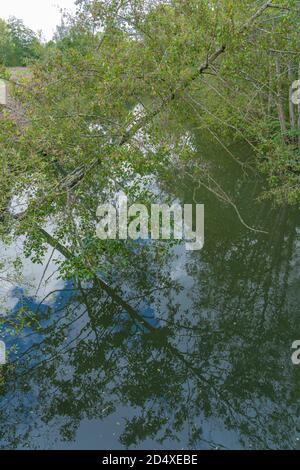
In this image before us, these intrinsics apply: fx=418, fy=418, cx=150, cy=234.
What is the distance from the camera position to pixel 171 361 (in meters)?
6.20

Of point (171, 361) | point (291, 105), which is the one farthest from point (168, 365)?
point (291, 105)

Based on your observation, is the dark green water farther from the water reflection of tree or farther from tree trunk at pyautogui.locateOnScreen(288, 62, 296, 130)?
tree trunk at pyautogui.locateOnScreen(288, 62, 296, 130)

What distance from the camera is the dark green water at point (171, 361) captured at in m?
5.04

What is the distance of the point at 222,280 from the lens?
7965 millimetres

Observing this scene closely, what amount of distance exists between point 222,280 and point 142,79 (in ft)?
12.8

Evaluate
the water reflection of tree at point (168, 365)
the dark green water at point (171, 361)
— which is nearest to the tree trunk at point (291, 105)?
the dark green water at point (171, 361)

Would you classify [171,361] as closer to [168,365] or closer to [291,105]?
[168,365]

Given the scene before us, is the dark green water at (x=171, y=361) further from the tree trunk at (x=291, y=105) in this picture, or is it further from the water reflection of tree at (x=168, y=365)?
the tree trunk at (x=291, y=105)

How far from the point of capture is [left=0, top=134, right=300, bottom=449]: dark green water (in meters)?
5.04

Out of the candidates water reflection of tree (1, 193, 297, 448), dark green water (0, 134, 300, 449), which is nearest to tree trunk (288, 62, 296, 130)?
dark green water (0, 134, 300, 449)

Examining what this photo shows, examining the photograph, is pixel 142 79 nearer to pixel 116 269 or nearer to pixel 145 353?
pixel 116 269

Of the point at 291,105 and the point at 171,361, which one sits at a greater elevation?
the point at 291,105

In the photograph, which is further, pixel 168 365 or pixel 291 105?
pixel 291 105
